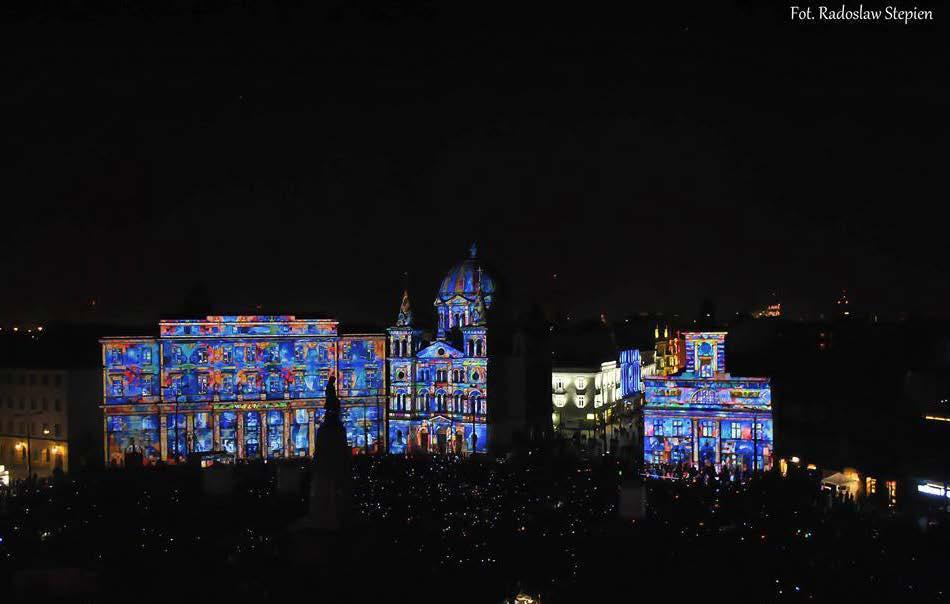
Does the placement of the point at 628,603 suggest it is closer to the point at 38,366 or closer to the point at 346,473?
the point at 346,473

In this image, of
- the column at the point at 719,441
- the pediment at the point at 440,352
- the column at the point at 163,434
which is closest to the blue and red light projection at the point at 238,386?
the column at the point at 163,434

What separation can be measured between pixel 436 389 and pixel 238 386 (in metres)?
14.9

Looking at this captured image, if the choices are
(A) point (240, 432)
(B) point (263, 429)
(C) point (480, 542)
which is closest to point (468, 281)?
(B) point (263, 429)

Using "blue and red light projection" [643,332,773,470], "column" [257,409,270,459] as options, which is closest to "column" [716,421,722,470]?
"blue and red light projection" [643,332,773,470]

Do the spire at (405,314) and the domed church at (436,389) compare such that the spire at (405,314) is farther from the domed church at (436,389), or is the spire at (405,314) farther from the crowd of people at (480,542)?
the crowd of people at (480,542)

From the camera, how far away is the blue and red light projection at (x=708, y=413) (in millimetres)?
72438

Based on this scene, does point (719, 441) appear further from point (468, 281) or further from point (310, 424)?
point (310, 424)

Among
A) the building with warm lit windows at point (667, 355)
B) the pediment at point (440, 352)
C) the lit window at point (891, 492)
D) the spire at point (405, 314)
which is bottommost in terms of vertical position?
the lit window at point (891, 492)

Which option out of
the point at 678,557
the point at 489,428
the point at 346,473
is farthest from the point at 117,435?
the point at 678,557

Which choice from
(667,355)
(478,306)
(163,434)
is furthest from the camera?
(667,355)

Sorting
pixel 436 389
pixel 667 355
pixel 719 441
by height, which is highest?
pixel 667 355

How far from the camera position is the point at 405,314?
85000mm

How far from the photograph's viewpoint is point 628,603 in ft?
101

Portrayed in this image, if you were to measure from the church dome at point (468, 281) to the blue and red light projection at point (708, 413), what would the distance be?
21411 mm
